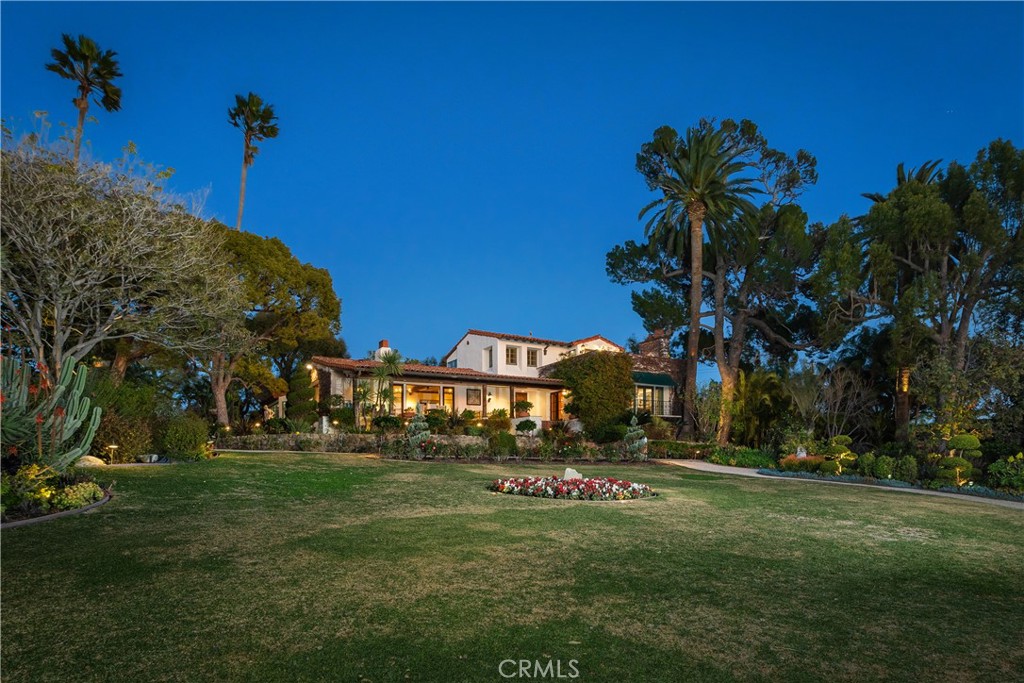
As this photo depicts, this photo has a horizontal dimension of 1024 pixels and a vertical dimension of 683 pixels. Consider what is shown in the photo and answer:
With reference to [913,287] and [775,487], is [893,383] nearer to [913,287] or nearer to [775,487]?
[913,287]

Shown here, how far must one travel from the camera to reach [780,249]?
35.2m

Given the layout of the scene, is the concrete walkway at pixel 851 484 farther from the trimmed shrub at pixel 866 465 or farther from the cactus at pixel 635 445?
the cactus at pixel 635 445

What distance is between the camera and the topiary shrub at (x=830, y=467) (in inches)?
798

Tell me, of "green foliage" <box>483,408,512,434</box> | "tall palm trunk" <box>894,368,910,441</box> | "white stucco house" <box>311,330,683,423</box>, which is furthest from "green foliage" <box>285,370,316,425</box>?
"tall palm trunk" <box>894,368,910,441</box>

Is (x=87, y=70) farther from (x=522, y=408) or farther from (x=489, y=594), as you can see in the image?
(x=489, y=594)

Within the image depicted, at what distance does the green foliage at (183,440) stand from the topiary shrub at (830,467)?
1988 cm

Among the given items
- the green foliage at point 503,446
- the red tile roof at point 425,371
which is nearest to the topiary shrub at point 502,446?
the green foliage at point 503,446

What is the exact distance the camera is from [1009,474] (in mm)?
16328

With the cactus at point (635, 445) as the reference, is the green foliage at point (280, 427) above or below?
above

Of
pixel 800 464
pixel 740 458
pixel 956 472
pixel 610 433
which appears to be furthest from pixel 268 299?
pixel 956 472

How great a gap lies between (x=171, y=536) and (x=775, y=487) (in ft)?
48.7

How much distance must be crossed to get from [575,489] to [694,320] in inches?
912

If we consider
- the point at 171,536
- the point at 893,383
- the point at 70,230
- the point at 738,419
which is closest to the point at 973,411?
the point at 893,383

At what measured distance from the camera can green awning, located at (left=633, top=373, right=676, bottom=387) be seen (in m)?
39.1
